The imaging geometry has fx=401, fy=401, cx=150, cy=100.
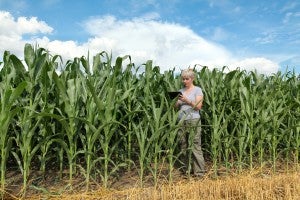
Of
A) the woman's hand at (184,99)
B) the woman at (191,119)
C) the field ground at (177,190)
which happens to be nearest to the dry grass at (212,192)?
the field ground at (177,190)

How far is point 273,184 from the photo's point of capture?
16.6ft

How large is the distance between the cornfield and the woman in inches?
8.3

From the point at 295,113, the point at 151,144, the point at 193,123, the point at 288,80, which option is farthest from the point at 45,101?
the point at 288,80

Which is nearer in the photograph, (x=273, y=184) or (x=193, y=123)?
(x=273, y=184)

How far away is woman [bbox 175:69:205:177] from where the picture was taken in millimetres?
5914

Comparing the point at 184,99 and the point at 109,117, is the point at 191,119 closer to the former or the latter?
the point at 184,99

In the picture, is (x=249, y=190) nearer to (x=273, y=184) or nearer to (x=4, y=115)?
(x=273, y=184)

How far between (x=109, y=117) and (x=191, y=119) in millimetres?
1548

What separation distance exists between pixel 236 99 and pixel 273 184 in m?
2.18

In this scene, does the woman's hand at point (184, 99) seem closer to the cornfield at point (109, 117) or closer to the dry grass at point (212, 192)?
the cornfield at point (109, 117)

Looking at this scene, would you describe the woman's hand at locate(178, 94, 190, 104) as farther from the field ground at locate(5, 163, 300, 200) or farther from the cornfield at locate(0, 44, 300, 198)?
the field ground at locate(5, 163, 300, 200)

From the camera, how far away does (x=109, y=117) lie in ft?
16.5

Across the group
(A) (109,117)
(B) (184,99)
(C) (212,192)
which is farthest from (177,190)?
(B) (184,99)

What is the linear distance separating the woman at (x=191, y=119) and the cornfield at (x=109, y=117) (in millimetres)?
211
